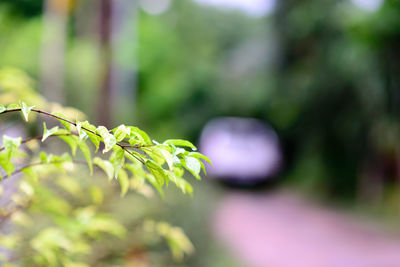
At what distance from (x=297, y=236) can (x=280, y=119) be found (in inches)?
140

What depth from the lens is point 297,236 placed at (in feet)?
20.7

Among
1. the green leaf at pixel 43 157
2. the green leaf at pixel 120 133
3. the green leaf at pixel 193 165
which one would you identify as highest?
the green leaf at pixel 43 157

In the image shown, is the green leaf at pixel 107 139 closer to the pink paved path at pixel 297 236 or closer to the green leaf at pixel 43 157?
the green leaf at pixel 43 157

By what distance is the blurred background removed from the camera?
5.49m

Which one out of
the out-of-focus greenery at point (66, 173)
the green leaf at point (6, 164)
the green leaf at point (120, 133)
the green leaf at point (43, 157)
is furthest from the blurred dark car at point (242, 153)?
the green leaf at point (120, 133)

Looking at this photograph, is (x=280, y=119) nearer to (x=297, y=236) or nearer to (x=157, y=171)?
(x=297, y=236)

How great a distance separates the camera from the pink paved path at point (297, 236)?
5191mm

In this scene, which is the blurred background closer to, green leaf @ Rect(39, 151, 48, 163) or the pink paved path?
the pink paved path

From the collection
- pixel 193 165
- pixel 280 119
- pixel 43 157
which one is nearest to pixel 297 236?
pixel 280 119

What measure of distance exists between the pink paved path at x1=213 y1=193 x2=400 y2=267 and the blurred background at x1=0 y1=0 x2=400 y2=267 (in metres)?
0.03

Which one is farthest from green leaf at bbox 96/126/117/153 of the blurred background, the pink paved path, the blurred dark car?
the blurred dark car

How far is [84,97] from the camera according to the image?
35.3 ft

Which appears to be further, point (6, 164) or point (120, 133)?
point (6, 164)

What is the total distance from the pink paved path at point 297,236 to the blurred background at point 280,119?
27 millimetres
